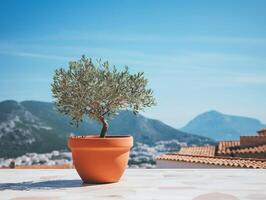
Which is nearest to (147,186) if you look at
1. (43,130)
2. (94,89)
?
(94,89)

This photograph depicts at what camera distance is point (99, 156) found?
23.1ft

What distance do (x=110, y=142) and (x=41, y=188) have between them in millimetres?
1362

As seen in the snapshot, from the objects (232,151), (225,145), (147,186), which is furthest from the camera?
(225,145)

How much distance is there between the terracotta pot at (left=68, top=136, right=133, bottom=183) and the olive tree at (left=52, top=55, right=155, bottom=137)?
0.55 metres

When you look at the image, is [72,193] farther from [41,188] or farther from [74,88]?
[74,88]

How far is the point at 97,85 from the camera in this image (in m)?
7.07

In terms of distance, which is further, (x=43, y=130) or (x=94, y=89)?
(x=43, y=130)

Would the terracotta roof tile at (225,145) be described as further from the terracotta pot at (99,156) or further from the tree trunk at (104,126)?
the terracotta pot at (99,156)

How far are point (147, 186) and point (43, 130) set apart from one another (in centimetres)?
8584

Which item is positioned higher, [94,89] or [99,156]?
[94,89]

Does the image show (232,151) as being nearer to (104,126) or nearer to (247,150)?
(247,150)

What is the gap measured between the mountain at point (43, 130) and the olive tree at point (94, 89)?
49.4m

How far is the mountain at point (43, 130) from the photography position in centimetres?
7406

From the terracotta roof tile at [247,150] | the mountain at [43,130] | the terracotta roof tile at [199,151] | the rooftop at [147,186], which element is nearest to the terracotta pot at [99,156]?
the rooftop at [147,186]
